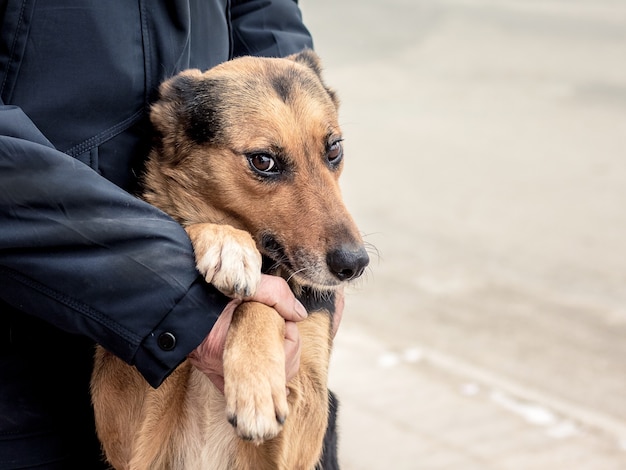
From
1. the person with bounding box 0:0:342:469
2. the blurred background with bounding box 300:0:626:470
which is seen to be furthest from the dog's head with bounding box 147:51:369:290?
the blurred background with bounding box 300:0:626:470

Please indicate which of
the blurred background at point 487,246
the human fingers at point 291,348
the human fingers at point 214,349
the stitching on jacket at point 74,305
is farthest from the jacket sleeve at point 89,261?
the blurred background at point 487,246

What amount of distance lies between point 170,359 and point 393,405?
3.16 meters

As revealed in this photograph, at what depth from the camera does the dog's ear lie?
96.6 inches

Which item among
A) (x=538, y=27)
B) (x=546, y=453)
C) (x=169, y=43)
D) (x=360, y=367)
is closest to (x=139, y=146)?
(x=169, y=43)

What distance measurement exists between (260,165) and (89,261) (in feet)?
2.19

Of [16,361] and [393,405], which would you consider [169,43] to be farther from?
[393,405]

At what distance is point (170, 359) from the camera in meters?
1.91

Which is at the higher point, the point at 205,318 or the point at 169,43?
the point at 169,43

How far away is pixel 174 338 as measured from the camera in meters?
1.91

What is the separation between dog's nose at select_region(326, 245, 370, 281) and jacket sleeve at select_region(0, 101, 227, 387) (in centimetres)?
41

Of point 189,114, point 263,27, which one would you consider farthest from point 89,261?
point 263,27

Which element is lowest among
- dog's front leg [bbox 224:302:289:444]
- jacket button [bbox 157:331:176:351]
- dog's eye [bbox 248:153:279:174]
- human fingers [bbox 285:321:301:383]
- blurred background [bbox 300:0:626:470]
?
blurred background [bbox 300:0:626:470]

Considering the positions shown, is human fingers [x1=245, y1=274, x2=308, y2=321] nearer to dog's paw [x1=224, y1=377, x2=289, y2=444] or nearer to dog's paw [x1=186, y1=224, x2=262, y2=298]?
dog's paw [x1=186, y1=224, x2=262, y2=298]

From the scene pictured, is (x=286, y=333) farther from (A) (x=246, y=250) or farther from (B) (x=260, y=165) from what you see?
(B) (x=260, y=165)
